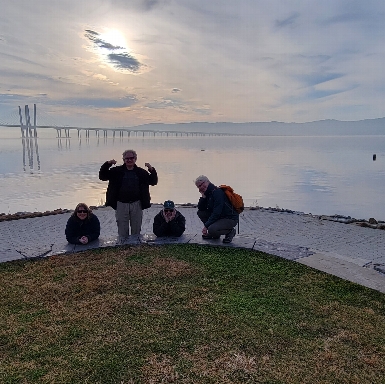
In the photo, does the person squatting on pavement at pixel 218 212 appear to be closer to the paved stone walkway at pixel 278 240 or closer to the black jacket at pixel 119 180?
the paved stone walkway at pixel 278 240

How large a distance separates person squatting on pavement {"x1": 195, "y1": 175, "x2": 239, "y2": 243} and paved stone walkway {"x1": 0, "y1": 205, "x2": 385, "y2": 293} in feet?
0.62

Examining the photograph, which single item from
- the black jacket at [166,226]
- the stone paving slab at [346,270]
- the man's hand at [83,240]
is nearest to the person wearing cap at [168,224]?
the black jacket at [166,226]

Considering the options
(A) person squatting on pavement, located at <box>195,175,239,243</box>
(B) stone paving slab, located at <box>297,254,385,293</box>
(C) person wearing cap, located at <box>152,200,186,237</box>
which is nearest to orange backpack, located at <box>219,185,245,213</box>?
(A) person squatting on pavement, located at <box>195,175,239,243</box>

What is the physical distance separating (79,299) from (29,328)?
78 centimetres

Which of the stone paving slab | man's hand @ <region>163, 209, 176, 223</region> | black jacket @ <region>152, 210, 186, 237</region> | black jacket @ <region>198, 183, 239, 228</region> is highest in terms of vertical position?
black jacket @ <region>198, 183, 239, 228</region>

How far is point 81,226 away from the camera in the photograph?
719 cm

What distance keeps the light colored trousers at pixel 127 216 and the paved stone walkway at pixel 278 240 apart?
0.22 meters

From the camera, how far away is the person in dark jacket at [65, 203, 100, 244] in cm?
703

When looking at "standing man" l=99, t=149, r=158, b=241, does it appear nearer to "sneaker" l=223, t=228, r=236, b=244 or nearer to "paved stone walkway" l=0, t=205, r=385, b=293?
"paved stone walkway" l=0, t=205, r=385, b=293

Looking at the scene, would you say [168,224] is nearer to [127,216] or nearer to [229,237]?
[127,216]

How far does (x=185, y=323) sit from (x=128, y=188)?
11.7 ft

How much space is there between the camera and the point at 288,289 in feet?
16.6

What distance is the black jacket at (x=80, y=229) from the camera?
7.08 meters

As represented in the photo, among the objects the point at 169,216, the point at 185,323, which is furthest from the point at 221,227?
the point at 185,323
